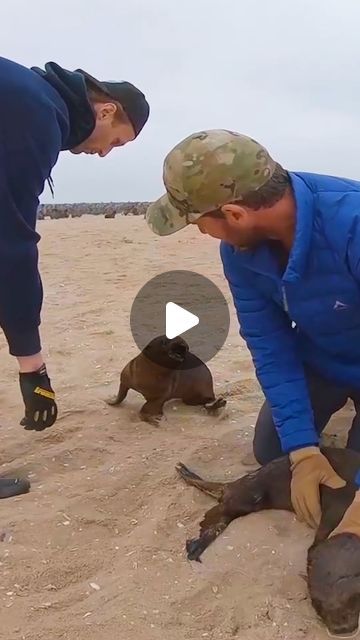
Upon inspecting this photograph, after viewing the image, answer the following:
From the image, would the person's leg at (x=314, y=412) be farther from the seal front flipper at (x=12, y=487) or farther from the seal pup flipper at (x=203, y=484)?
the seal front flipper at (x=12, y=487)

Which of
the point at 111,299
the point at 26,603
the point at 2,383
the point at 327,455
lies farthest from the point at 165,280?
the point at 26,603

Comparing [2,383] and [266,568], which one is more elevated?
[266,568]

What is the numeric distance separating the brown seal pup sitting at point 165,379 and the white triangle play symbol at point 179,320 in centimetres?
116

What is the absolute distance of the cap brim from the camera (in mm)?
2395

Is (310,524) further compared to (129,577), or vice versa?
(310,524)

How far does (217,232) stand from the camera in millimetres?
2363

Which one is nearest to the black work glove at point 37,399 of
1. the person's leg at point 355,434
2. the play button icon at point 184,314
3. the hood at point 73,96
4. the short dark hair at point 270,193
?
the hood at point 73,96

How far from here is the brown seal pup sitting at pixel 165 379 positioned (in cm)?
384

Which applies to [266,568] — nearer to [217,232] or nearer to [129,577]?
[129,577]

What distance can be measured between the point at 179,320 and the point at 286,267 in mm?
2899

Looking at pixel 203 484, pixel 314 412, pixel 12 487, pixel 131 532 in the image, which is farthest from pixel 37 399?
pixel 314 412

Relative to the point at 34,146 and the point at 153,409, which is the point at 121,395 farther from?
the point at 34,146

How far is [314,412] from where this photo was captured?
3266mm

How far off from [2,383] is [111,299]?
2.21 metres
